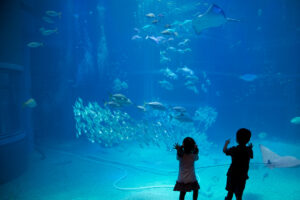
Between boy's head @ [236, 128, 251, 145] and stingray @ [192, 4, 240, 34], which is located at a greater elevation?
stingray @ [192, 4, 240, 34]

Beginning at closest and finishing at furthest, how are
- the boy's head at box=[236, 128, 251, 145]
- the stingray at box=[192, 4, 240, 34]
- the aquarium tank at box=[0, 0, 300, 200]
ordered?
the boy's head at box=[236, 128, 251, 145] < the aquarium tank at box=[0, 0, 300, 200] < the stingray at box=[192, 4, 240, 34]

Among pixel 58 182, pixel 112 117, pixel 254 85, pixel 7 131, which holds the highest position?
pixel 254 85

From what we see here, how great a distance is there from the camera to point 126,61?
2314 centimetres

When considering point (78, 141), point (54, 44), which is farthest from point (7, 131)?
point (54, 44)

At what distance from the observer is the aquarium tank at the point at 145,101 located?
23.2ft

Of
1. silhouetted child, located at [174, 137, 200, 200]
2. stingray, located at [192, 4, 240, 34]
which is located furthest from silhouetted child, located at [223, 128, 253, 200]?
stingray, located at [192, 4, 240, 34]

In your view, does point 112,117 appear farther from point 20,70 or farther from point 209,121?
point 209,121

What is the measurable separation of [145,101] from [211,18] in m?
11.4

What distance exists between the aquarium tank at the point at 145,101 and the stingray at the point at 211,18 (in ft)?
0.15

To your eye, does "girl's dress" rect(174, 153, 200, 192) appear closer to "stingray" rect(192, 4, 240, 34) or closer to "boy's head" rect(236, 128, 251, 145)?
"boy's head" rect(236, 128, 251, 145)

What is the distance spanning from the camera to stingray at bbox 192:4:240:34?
8.32 m

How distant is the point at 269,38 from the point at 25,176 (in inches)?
945

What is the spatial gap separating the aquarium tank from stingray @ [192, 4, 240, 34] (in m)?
0.05

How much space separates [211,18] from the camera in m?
8.80
